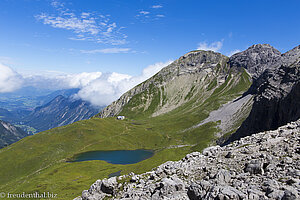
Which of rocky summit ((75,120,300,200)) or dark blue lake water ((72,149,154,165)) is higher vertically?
rocky summit ((75,120,300,200))

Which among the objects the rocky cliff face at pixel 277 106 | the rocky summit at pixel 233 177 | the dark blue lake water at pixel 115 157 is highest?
the rocky cliff face at pixel 277 106

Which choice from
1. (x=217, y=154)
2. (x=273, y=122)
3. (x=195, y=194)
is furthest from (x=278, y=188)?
(x=273, y=122)

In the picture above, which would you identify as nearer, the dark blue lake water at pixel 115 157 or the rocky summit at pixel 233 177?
the rocky summit at pixel 233 177

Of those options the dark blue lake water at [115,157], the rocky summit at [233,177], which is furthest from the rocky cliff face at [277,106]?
the dark blue lake water at [115,157]

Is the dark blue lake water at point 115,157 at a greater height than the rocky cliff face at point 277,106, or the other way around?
the rocky cliff face at point 277,106

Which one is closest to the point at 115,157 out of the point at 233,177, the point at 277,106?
the point at 277,106

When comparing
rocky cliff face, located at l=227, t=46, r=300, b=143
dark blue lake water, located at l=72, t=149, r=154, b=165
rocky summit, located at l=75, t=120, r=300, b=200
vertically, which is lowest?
dark blue lake water, located at l=72, t=149, r=154, b=165

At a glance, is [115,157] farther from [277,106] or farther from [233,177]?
Answer: [233,177]

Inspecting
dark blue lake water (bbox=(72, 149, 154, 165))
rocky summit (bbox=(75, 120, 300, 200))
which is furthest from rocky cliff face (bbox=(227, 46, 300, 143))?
dark blue lake water (bbox=(72, 149, 154, 165))

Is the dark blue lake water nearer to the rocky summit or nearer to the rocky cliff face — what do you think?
the rocky cliff face

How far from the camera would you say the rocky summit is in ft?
62.1

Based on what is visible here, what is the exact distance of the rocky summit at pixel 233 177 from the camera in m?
18.9

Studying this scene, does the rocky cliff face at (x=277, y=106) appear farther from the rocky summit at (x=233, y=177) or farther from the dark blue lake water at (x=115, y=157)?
the dark blue lake water at (x=115, y=157)

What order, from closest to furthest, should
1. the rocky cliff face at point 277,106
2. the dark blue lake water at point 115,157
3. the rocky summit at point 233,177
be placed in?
1. the rocky summit at point 233,177
2. the rocky cliff face at point 277,106
3. the dark blue lake water at point 115,157
